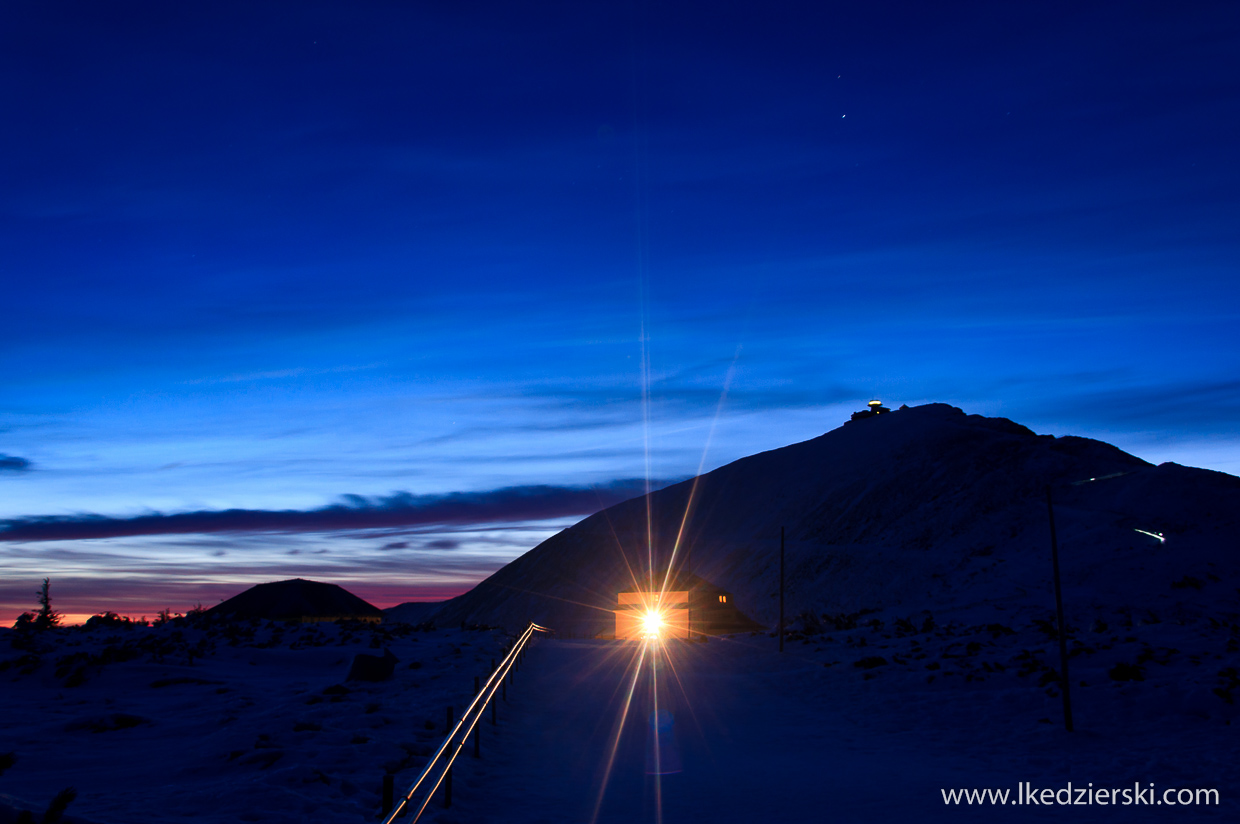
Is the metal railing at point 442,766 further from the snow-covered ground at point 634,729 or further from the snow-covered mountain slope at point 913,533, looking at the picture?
the snow-covered mountain slope at point 913,533

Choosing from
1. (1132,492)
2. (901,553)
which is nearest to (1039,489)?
(1132,492)

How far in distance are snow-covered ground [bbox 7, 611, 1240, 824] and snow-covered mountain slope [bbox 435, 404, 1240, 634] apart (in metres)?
27.2

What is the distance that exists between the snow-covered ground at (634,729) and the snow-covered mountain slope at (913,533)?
27.2 metres

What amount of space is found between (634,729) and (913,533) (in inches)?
3235

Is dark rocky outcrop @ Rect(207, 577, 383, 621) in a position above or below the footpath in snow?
above

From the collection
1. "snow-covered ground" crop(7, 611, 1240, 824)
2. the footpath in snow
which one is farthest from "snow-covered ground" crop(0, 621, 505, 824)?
the footpath in snow

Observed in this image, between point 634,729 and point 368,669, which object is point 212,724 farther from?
point 634,729

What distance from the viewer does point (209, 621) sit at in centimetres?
3534

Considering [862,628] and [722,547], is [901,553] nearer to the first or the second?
[722,547]

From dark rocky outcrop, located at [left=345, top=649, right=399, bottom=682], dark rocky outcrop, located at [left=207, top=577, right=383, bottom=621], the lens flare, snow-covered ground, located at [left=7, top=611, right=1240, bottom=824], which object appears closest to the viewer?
snow-covered ground, located at [left=7, top=611, right=1240, bottom=824]

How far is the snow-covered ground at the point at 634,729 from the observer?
427 inches

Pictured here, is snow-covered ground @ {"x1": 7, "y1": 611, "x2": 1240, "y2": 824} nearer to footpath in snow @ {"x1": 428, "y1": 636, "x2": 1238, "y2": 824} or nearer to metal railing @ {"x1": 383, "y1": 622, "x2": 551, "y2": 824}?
footpath in snow @ {"x1": 428, "y1": 636, "x2": 1238, "y2": 824}

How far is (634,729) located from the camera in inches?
666

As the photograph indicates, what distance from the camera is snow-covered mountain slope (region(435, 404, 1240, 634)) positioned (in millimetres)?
65938
